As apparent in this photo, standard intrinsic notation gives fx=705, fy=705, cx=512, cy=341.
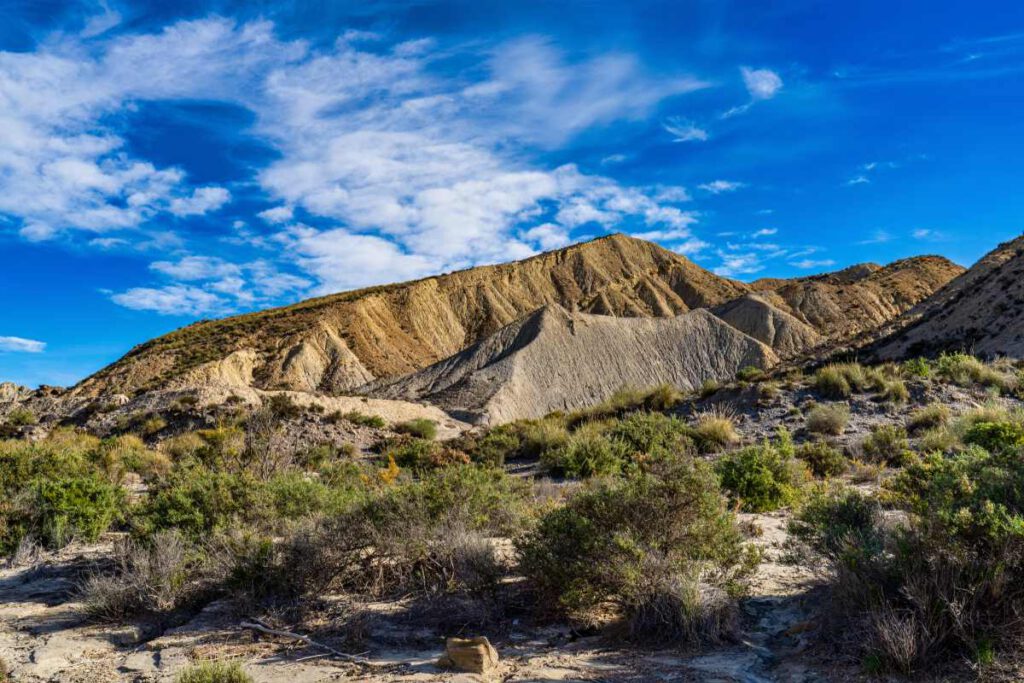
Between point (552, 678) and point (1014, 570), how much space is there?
10.5ft

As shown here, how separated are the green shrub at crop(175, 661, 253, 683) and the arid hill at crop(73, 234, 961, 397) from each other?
49.8 m

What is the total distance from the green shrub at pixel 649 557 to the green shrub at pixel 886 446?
25.7 ft

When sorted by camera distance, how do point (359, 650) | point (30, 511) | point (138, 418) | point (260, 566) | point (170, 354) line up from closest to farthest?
1. point (359, 650)
2. point (260, 566)
3. point (30, 511)
4. point (138, 418)
5. point (170, 354)

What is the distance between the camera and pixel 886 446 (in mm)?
13672

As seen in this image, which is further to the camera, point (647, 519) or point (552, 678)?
point (647, 519)

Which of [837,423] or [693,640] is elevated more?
[837,423]

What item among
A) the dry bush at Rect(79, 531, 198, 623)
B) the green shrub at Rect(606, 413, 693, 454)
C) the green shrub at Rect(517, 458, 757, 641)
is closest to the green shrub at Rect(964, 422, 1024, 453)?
the green shrub at Rect(606, 413, 693, 454)

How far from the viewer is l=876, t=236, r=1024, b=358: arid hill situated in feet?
81.8

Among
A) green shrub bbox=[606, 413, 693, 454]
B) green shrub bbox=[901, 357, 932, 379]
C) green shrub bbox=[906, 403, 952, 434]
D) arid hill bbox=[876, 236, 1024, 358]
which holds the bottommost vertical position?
green shrub bbox=[906, 403, 952, 434]

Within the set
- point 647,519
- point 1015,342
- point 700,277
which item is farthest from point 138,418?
point 700,277

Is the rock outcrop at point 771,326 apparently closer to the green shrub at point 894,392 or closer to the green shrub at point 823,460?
the green shrub at point 894,392

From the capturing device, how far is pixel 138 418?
2986 centimetres

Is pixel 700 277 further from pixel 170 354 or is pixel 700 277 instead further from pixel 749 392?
→ pixel 749 392

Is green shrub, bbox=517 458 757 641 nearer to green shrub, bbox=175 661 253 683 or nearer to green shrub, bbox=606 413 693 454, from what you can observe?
green shrub, bbox=175 661 253 683
